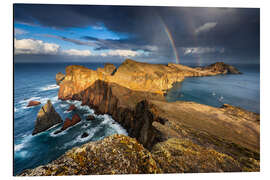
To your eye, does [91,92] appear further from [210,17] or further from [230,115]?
[230,115]

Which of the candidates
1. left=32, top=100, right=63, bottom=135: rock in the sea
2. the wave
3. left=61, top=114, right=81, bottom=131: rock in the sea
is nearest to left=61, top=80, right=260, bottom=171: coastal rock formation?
the wave

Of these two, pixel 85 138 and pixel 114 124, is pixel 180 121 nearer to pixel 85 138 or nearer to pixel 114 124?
pixel 114 124

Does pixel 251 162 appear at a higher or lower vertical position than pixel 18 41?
lower

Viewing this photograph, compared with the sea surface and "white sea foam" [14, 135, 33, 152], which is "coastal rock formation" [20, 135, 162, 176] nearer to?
the sea surface

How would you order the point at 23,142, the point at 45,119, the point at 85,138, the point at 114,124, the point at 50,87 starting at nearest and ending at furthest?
the point at 23,142 → the point at 85,138 → the point at 45,119 → the point at 114,124 → the point at 50,87

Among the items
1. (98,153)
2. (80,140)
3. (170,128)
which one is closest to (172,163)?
(98,153)

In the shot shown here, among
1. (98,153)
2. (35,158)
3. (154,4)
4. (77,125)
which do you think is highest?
(154,4)

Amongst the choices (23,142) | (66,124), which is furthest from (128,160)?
(23,142)
